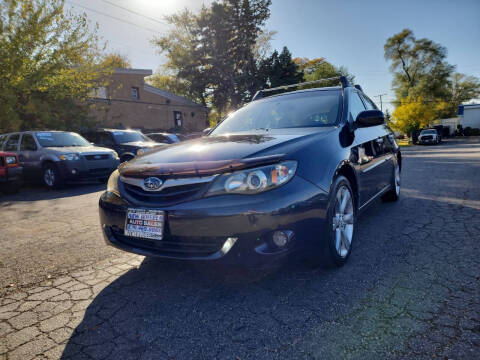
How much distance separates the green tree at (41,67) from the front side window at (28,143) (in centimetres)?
495

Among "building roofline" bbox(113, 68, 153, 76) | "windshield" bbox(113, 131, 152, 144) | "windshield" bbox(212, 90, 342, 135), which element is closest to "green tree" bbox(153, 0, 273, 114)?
"building roofline" bbox(113, 68, 153, 76)

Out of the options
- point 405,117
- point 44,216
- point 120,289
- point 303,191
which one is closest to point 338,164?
point 303,191

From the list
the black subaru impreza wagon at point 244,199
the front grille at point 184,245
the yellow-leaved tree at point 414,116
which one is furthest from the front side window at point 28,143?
the yellow-leaved tree at point 414,116

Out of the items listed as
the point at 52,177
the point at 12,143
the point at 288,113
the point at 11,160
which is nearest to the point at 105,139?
the point at 12,143

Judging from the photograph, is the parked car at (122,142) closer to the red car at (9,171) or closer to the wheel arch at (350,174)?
the red car at (9,171)

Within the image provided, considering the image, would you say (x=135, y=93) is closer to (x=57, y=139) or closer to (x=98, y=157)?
(x=57, y=139)

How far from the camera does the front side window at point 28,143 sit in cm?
884

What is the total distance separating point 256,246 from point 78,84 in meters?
15.8

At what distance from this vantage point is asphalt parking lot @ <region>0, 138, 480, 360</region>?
5.60ft

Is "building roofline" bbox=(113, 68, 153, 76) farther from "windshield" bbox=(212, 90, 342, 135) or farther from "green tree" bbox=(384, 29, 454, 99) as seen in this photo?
"green tree" bbox=(384, 29, 454, 99)

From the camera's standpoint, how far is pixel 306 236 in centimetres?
217

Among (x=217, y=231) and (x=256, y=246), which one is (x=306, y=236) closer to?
(x=256, y=246)

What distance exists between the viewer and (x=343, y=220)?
2730 millimetres

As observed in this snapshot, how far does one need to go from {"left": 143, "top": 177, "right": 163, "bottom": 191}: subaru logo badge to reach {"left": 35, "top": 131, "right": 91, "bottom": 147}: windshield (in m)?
7.90
